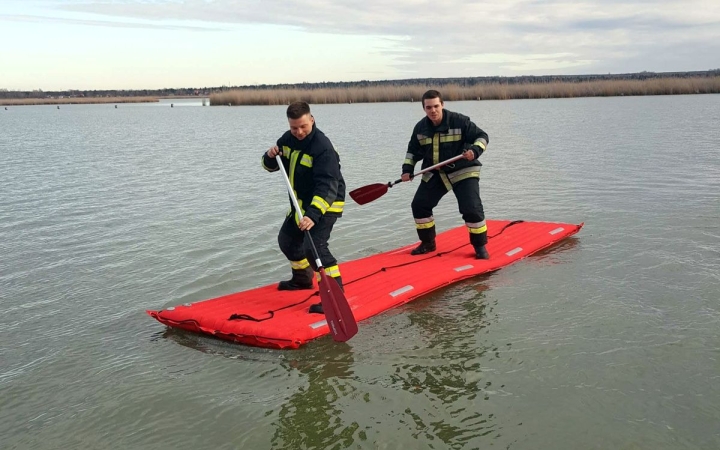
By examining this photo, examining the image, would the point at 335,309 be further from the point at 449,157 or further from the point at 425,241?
the point at 449,157

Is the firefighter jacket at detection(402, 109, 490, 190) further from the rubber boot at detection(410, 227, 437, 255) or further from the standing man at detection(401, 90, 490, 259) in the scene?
the rubber boot at detection(410, 227, 437, 255)

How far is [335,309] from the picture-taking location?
5.48 m

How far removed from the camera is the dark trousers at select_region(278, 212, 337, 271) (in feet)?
20.1

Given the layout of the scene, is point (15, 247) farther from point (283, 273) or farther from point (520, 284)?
point (520, 284)

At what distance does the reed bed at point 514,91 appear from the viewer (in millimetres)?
47719

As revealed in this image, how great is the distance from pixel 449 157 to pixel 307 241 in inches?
97.4

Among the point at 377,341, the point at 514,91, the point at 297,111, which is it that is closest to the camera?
the point at 377,341

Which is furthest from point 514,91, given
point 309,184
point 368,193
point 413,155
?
point 309,184

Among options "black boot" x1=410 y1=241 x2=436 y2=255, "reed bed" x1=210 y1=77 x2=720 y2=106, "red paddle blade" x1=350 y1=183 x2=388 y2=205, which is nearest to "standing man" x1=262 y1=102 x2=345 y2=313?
"red paddle blade" x1=350 y1=183 x2=388 y2=205

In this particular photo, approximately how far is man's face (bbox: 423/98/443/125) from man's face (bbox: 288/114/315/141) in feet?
6.26

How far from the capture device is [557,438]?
4055mm

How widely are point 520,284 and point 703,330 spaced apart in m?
1.94

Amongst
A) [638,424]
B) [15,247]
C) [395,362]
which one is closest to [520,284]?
[395,362]

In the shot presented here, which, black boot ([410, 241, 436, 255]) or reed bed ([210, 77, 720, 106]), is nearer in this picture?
black boot ([410, 241, 436, 255])
